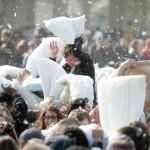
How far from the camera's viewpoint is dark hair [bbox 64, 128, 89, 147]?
1353 centimetres

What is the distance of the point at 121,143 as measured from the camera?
Result: 42.3 feet

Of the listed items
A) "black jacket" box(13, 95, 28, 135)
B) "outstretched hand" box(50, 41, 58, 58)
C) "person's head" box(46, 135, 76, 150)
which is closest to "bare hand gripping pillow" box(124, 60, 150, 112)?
"black jacket" box(13, 95, 28, 135)

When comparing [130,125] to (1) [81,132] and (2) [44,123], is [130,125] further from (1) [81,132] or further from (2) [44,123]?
Answer: (2) [44,123]

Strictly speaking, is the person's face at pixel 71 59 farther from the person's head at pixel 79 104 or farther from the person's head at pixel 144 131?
the person's head at pixel 144 131

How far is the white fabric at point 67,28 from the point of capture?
61.2ft

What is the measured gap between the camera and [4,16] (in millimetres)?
38688

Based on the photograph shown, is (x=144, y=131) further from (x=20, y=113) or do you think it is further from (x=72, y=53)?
(x=72, y=53)

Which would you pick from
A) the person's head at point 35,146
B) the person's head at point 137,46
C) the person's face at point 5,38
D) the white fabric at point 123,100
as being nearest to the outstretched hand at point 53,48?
the white fabric at point 123,100

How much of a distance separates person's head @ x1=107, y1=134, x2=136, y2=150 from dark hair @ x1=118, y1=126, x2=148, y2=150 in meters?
0.50

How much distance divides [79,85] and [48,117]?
160 centimetres

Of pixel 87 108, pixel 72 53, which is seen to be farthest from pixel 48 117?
pixel 72 53

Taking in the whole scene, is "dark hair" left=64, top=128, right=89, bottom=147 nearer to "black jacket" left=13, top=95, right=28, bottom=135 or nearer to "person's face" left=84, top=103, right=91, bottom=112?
"black jacket" left=13, top=95, right=28, bottom=135

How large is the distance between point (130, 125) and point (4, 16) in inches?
972

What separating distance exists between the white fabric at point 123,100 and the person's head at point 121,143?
6.61ft
